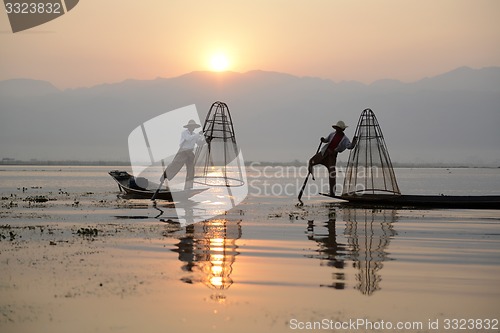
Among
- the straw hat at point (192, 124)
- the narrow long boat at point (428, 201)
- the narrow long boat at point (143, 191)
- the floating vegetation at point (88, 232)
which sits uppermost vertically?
the straw hat at point (192, 124)

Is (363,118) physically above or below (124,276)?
above

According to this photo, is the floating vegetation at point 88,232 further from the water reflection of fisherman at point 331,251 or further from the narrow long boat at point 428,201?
the narrow long boat at point 428,201

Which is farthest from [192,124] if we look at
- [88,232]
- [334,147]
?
[88,232]

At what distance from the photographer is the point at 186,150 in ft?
83.6

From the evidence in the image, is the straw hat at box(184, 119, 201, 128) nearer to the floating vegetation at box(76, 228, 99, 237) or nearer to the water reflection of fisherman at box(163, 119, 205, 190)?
the water reflection of fisherman at box(163, 119, 205, 190)

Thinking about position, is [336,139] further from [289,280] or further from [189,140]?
[289,280]

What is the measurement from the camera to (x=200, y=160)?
28141mm

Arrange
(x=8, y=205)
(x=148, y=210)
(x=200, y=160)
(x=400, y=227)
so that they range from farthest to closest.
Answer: (x=200, y=160) → (x=8, y=205) → (x=148, y=210) → (x=400, y=227)

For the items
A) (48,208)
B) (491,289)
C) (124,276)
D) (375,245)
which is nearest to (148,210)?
(48,208)

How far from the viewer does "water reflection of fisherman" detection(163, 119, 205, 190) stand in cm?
2552

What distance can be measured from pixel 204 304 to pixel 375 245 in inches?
260

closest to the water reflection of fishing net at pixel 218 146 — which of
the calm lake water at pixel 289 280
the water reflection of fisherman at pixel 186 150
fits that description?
the water reflection of fisherman at pixel 186 150

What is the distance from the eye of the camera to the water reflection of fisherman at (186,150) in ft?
83.7

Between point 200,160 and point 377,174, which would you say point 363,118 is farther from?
point 200,160
